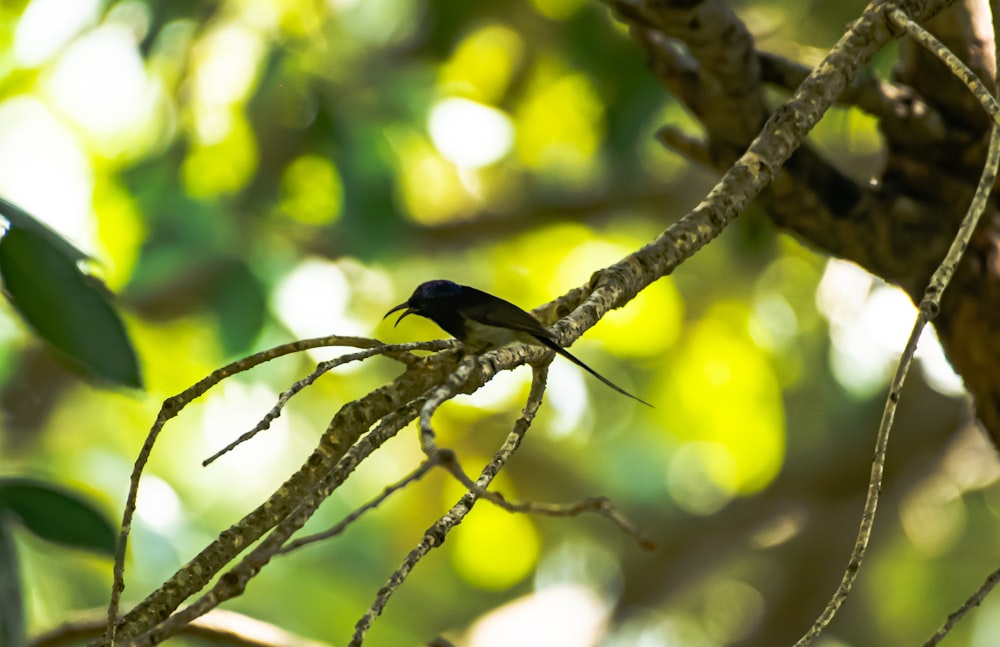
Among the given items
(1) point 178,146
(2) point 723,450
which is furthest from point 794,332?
(1) point 178,146

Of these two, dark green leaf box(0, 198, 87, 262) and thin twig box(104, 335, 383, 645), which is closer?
thin twig box(104, 335, 383, 645)

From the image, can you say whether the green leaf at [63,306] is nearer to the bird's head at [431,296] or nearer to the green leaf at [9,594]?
the green leaf at [9,594]

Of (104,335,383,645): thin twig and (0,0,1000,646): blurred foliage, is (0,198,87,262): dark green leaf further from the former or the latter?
(0,0,1000,646): blurred foliage

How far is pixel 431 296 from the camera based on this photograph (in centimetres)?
252

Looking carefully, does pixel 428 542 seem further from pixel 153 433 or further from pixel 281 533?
pixel 153 433

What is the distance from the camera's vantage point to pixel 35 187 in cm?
497

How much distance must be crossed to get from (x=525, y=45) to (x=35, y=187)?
277cm

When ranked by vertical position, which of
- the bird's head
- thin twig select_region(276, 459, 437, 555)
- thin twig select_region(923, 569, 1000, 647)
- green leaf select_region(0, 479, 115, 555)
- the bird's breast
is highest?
the bird's head

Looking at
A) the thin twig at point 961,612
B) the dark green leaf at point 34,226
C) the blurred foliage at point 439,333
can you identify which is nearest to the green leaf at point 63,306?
the dark green leaf at point 34,226

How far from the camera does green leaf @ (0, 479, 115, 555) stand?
5.84ft

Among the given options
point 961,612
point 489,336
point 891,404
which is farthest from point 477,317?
point 961,612

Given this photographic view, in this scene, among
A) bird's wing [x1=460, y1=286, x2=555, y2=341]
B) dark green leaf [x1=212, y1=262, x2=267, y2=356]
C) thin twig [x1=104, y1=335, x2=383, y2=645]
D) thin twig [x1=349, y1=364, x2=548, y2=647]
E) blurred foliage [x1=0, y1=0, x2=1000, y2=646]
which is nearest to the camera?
thin twig [x1=349, y1=364, x2=548, y2=647]

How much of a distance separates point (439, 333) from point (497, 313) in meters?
3.86

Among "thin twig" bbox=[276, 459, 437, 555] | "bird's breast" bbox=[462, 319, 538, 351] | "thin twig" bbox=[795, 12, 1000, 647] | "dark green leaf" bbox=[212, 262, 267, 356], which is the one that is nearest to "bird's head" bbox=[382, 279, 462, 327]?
"bird's breast" bbox=[462, 319, 538, 351]
